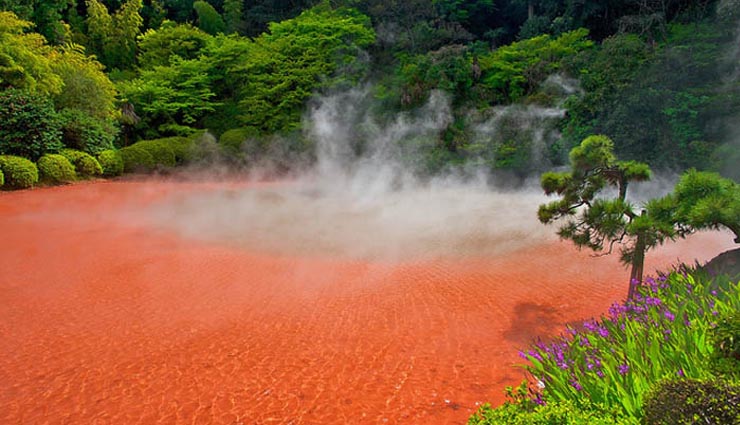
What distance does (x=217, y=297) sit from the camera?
5.59 m

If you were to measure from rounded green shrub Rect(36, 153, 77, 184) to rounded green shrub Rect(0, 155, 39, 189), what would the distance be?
0.66m

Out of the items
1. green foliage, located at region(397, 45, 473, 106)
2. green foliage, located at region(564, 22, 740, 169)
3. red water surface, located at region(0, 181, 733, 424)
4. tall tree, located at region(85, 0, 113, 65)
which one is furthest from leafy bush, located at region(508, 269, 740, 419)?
tall tree, located at region(85, 0, 113, 65)

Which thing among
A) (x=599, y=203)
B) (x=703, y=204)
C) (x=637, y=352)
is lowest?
(x=637, y=352)

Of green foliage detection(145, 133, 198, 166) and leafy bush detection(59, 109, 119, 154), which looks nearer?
leafy bush detection(59, 109, 119, 154)

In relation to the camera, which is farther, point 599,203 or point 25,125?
point 25,125

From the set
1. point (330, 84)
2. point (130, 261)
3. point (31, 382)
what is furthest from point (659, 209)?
point (330, 84)

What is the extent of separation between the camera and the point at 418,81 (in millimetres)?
16891

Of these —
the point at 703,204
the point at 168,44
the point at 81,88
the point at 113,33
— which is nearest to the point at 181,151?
the point at 81,88

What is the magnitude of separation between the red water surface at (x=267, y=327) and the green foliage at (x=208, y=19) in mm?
23864

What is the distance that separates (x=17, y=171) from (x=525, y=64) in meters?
17.0

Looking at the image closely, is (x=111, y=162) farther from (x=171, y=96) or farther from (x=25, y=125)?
(x=171, y=96)

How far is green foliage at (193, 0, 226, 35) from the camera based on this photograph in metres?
28.1

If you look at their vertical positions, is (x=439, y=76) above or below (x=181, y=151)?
above

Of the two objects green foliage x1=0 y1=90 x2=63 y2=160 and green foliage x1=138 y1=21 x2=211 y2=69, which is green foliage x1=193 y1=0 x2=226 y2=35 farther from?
green foliage x1=0 y1=90 x2=63 y2=160
